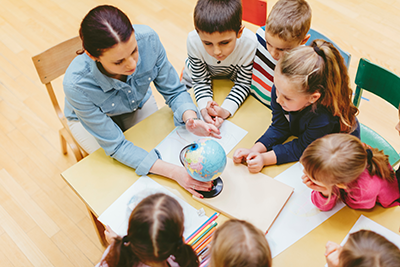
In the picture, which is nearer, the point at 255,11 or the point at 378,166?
the point at 378,166

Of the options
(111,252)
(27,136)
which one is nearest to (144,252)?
(111,252)

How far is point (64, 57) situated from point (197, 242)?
4.14ft

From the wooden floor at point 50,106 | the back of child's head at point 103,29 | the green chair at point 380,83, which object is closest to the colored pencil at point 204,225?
the back of child's head at point 103,29

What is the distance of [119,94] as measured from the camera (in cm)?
142

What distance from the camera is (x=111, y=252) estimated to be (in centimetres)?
93

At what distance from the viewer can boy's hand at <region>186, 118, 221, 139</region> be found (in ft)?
4.49

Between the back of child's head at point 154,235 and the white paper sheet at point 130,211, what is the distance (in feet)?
0.69

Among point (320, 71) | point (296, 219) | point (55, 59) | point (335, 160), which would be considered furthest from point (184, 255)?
point (55, 59)

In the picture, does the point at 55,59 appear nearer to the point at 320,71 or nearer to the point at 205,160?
the point at 205,160

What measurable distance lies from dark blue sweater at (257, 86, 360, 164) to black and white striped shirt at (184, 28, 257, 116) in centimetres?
22

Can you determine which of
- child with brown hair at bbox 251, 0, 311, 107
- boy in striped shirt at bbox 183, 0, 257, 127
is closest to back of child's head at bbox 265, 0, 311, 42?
child with brown hair at bbox 251, 0, 311, 107

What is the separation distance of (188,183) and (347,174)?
1.86ft

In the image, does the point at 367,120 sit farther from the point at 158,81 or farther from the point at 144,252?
the point at 144,252

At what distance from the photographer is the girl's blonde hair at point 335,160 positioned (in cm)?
99
